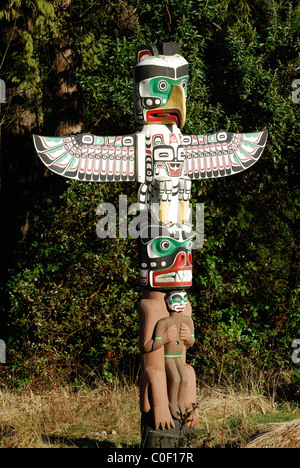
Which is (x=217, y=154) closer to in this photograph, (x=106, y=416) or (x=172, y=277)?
(x=172, y=277)

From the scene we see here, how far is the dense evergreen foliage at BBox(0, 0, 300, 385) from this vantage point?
26.3 feet

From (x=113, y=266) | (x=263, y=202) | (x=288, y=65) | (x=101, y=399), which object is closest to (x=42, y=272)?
(x=113, y=266)

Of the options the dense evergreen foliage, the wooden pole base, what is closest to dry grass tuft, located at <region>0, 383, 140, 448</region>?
the dense evergreen foliage

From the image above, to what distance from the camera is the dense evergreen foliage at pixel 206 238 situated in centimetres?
801

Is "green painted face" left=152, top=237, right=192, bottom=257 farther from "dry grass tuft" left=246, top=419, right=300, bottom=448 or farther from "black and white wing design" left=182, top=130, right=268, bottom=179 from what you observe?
"dry grass tuft" left=246, top=419, right=300, bottom=448

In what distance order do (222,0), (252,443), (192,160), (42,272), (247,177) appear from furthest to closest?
(222,0) → (247,177) → (42,272) → (192,160) → (252,443)

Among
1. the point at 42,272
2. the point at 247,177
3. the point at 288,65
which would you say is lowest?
the point at 42,272

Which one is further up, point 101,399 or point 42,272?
point 42,272

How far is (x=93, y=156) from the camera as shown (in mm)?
5727

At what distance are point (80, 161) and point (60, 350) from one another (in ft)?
11.4

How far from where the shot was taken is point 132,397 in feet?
24.8

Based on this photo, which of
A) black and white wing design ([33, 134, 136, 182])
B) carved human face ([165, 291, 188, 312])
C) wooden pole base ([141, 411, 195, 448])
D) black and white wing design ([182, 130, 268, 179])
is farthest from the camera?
black and white wing design ([182, 130, 268, 179])

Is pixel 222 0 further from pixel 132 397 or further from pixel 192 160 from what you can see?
pixel 132 397

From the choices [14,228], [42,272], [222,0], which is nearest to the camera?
[42,272]
